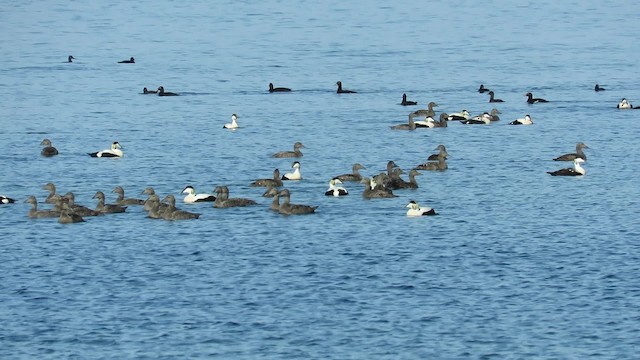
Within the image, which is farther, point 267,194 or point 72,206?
point 267,194

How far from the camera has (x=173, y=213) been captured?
4141 cm

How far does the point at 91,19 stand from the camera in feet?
429

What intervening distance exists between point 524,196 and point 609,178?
481 centimetres

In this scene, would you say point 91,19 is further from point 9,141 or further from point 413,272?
point 413,272

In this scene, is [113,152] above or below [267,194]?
above

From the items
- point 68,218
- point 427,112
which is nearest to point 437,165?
point 68,218

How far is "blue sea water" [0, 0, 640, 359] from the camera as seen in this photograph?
98.7ft

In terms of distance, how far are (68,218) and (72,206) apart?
0.67m

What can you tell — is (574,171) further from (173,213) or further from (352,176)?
(173,213)

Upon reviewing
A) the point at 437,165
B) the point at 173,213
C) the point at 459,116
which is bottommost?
the point at 173,213

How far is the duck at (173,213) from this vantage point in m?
41.4

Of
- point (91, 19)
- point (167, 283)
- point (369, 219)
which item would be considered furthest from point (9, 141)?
point (91, 19)

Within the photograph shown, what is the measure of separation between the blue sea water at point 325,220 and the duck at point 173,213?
335mm

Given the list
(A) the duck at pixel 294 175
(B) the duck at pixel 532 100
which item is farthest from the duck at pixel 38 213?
(B) the duck at pixel 532 100
